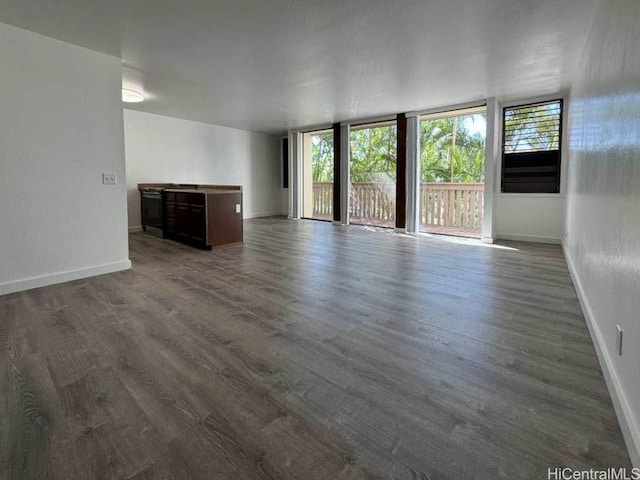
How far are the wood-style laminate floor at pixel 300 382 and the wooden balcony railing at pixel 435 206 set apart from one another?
3815 millimetres

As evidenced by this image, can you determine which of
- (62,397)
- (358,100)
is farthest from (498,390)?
(358,100)

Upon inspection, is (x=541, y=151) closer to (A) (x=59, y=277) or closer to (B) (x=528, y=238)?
(B) (x=528, y=238)

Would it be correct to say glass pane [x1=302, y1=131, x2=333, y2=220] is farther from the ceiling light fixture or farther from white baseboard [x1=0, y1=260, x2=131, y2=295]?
white baseboard [x1=0, y1=260, x2=131, y2=295]

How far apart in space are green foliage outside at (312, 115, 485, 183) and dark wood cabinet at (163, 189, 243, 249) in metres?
3.64

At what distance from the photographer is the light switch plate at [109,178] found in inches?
149

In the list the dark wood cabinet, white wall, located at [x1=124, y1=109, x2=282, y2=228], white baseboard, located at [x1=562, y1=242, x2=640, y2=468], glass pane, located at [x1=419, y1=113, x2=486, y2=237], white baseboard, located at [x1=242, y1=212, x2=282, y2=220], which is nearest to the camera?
white baseboard, located at [x1=562, y1=242, x2=640, y2=468]

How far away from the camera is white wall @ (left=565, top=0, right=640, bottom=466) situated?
4.53ft

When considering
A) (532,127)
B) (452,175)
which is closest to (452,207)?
(452,175)

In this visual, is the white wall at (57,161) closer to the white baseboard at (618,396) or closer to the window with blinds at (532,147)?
the white baseboard at (618,396)

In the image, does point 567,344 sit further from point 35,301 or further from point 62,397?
point 35,301

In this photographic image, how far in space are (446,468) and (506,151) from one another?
19.4 feet

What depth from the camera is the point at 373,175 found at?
8117 millimetres

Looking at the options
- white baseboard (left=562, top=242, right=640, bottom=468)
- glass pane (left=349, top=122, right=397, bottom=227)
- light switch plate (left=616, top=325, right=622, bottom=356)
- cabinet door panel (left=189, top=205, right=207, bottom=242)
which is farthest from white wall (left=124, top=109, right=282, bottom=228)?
light switch plate (left=616, top=325, right=622, bottom=356)

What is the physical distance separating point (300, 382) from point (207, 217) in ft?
12.4
